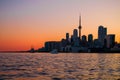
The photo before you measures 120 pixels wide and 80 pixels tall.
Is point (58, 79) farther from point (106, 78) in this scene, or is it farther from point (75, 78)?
point (106, 78)

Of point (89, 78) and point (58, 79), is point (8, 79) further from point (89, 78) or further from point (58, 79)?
point (89, 78)

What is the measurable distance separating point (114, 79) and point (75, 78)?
645 cm

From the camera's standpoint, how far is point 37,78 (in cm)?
4709

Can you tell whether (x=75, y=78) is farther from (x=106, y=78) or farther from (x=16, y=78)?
(x=16, y=78)

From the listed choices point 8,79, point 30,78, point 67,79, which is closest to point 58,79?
point 67,79

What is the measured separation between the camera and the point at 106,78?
154 feet

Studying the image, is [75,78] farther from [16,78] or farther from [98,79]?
[16,78]

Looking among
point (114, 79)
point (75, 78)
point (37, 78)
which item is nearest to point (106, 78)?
point (114, 79)

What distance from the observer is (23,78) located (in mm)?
47062

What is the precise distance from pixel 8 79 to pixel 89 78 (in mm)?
13486

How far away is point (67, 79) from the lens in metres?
45.7

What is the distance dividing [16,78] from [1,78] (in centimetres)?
249

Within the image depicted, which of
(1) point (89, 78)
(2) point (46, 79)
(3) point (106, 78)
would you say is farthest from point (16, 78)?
(3) point (106, 78)

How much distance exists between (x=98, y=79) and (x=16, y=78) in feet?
45.2
